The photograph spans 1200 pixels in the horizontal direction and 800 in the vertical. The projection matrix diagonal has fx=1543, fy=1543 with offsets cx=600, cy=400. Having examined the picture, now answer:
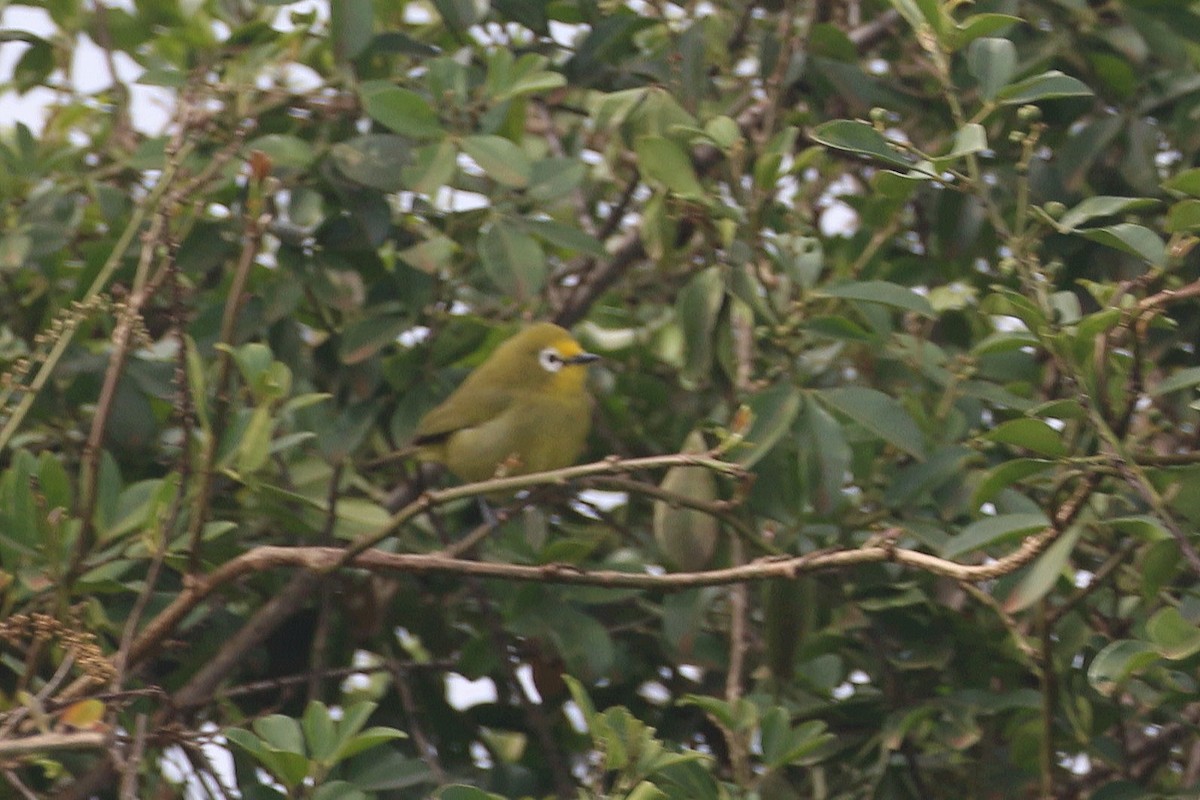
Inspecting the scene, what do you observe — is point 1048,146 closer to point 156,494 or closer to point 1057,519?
point 1057,519

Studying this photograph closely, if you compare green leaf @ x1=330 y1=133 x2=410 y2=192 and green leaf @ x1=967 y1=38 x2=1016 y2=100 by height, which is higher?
green leaf @ x1=967 y1=38 x2=1016 y2=100

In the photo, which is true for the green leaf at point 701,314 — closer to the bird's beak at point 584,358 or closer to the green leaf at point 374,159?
the green leaf at point 374,159

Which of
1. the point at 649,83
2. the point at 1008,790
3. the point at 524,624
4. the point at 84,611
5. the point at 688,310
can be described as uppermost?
the point at 649,83

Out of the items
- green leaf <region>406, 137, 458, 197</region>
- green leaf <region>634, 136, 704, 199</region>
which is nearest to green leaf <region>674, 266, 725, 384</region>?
green leaf <region>634, 136, 704, 199</region>

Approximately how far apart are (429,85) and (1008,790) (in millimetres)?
1792

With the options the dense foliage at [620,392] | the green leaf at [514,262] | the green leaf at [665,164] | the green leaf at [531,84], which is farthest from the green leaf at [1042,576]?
the green leaf at [531,84]

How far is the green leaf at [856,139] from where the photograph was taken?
86.1 inches

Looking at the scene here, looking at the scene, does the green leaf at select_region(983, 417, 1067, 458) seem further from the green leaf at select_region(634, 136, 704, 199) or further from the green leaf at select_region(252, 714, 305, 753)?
the green leaf at select_region(252, 714, 305, 753)

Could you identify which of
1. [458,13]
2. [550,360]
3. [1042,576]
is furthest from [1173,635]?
[550,360]

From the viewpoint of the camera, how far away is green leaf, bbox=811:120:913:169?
2.19 m

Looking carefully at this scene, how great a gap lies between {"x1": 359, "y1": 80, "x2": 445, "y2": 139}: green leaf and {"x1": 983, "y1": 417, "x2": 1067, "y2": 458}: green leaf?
138 cm

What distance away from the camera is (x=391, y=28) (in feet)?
13.0

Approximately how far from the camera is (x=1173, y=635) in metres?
2.21

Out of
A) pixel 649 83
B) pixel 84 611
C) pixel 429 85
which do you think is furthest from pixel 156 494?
pixel 649 83
